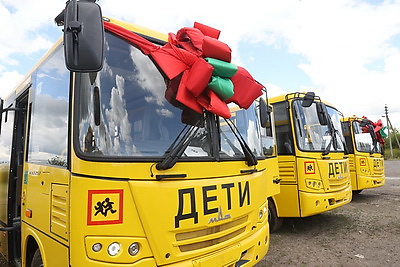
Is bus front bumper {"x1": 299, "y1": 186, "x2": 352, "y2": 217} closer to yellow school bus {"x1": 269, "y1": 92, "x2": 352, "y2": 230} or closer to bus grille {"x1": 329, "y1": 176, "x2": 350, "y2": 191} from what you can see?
yellow school bus {"x1": 269, "y1": 92, "x2": 352, "y2": 230}

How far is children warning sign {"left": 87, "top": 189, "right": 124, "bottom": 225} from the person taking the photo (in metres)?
2.16

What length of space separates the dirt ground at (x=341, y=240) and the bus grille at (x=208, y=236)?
1.84 m

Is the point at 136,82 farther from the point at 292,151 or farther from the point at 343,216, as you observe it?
the point at 343,216

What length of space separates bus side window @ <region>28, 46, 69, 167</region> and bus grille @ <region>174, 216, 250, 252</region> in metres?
1.13

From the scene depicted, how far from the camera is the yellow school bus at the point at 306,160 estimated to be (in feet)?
18.7

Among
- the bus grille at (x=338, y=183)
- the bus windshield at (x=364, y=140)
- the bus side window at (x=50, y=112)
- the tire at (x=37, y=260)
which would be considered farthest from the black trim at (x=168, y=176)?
the bus windshield at (x=364, y=140)

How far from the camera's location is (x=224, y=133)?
3.04 meters

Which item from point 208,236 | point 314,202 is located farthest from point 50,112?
point 314,202

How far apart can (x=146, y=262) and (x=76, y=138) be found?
107cm

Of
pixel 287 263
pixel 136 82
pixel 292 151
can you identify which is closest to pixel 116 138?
pixel 136 82

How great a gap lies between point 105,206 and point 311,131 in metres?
4.84

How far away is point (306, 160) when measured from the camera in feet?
18.9

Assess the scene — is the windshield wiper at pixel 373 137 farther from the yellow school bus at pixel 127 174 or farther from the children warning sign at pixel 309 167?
the yellow school bus at pixel 127 174

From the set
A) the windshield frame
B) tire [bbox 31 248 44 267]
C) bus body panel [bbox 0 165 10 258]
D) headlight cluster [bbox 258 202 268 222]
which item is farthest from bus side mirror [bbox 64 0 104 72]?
the windshield frame
